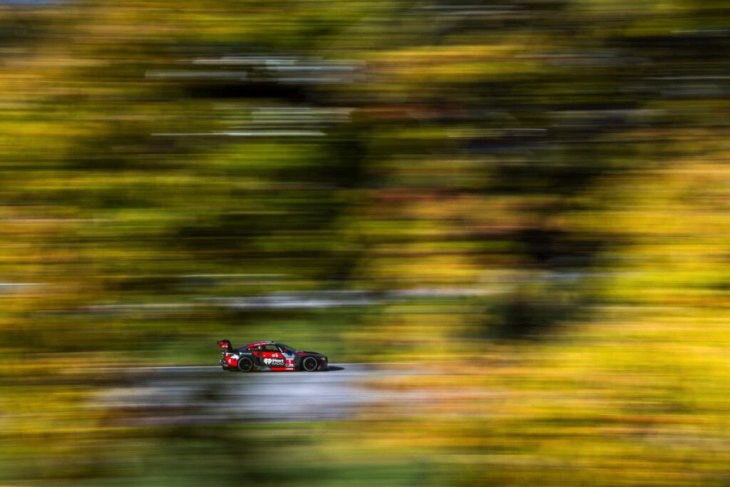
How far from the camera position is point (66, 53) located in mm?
2465

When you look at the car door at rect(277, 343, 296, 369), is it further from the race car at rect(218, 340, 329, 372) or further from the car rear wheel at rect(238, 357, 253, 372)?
the car rear wheel at rect(238, 357, 253, 372)

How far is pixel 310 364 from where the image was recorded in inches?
102

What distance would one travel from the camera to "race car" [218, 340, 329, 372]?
255 centimetres

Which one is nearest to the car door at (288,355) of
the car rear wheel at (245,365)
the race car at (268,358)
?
the race car at (268,358)

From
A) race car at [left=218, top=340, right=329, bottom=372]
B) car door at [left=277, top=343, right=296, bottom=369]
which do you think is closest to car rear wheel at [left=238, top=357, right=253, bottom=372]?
race car at [left=218, top=340, right=329, bottom=372]

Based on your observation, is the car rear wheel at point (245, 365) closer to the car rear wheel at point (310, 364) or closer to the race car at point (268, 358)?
the race car at point (268, 358)

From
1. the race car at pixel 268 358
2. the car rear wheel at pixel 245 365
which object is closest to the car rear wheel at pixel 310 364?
the race car at pixel 268 358

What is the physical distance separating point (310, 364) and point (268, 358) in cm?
14

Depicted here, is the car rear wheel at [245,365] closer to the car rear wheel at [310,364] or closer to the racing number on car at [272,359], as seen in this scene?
the racing number on car at [272,359]

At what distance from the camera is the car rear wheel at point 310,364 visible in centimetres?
257

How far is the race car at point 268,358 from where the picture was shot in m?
2.55

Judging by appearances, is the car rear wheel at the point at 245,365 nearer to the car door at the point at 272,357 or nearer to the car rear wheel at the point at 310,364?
the car door at the point at 272,357

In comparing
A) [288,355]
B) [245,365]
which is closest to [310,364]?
[288,355]

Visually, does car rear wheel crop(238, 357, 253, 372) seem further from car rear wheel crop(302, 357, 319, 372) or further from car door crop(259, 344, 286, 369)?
car rear wheel crop(302, 357, 319, 372)
